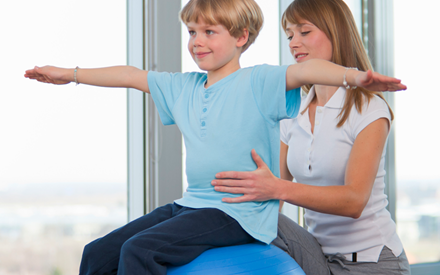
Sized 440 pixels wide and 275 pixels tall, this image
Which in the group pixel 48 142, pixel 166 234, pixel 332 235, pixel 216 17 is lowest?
pixel 332 235

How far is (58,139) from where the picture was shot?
5.41 feet

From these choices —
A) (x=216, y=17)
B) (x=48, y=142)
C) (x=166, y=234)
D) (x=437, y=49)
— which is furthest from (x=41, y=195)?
(x=437, y=49)

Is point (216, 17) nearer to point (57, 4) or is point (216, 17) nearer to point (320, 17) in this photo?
point (320, 17)

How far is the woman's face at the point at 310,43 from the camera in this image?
4.05 ft

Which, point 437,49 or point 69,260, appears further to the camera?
point 437,49

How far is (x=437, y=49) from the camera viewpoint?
2.34 meters

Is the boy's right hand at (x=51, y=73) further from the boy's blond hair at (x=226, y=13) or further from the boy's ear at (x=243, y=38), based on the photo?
the boy's ear at (x=243, y=38)

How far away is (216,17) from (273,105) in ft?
0.86

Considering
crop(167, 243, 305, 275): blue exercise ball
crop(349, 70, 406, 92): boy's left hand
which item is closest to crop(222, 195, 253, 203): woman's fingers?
crop(167, 243, 305, 275): blue exercise ball

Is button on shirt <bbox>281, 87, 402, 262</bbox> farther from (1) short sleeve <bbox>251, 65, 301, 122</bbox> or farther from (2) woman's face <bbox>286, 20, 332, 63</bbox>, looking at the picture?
(1) short sleeve <bbox>251, 65, 301, 122</bbox>

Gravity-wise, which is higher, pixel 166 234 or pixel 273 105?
pixel 273 105

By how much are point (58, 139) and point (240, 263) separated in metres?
1.13

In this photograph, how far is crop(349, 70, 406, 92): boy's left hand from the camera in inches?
29.0

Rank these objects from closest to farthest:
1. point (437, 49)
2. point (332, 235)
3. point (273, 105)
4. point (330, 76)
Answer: point (330, 76), point (273, 105), point (332, 235), point (437, 49)
